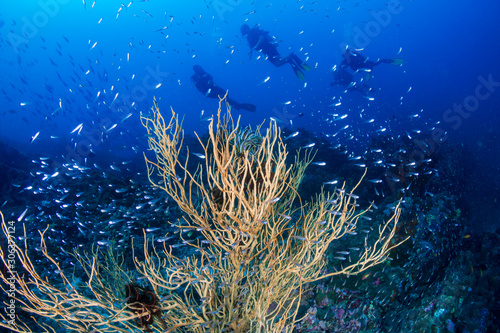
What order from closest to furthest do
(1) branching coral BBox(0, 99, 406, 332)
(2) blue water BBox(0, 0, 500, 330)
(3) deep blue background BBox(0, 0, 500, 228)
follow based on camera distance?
(1) branching coral BBox(0, 99, 406, 332) → (2) blue water BBox(0, 0, 500, 330) → (3) deep blue background BBox(0, 0, 500, 228)

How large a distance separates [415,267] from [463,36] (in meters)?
157

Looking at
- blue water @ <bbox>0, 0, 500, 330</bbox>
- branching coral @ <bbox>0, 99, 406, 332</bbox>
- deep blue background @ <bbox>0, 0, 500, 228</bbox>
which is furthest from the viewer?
deep blue background @ <bbox>0, 0, 500, 228</bbox>

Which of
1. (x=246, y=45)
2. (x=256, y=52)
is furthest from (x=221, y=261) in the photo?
(x=256, y=52)

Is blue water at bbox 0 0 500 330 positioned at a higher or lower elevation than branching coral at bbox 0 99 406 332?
higher

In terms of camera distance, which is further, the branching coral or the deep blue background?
the deep blue background

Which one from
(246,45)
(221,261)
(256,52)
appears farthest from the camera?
(256,52)

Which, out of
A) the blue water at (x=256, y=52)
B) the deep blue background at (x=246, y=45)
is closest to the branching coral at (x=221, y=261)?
the blue water at (x=256, y=52)

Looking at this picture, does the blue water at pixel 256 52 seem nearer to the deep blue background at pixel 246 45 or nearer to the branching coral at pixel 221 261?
the deep blue background at pixel 246 45

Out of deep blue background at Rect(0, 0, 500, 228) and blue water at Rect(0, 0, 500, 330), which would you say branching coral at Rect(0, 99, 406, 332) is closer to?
blue water at Rect(0, 0, 500, 330)

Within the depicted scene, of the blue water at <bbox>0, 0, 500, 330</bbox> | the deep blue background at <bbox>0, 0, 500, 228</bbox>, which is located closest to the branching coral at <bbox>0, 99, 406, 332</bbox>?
the blue water at <bbox>0, 0, 500, 330</bbox>

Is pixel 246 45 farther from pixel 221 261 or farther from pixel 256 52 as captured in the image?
pixel 221 261

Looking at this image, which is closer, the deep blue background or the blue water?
the blue water

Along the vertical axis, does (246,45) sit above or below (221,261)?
above

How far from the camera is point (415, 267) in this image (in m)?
4.50
